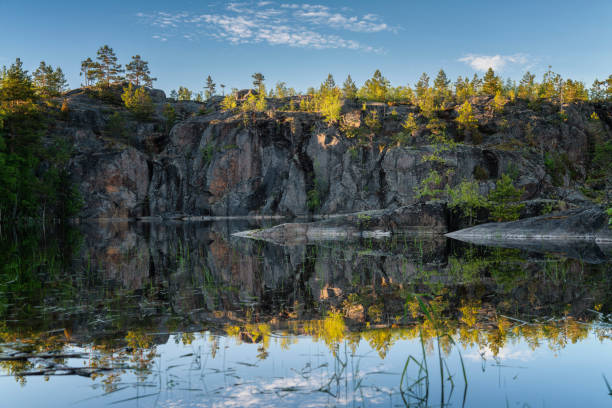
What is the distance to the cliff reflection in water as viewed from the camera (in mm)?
4176

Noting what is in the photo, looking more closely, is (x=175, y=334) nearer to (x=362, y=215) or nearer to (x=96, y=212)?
(x=362, y=215)

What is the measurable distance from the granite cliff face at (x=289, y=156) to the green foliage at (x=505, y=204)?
39704 millimetres

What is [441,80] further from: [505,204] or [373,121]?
[505,204]

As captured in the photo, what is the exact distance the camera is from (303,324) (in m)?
6.18

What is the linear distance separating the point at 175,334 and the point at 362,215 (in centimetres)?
2176

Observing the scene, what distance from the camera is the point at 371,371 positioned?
432cm

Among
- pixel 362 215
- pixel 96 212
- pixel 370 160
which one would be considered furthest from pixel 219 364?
pixel 96 212

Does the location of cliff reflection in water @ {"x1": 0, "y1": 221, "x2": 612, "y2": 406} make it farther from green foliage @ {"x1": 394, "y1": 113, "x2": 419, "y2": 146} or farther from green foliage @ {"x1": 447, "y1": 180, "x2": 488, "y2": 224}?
green foliage @ {"x1": 394, "y1": 113, "x2": 419, "y2": 146}

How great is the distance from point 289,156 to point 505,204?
6024 centimetres

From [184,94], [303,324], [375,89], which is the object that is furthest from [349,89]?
[303,324]

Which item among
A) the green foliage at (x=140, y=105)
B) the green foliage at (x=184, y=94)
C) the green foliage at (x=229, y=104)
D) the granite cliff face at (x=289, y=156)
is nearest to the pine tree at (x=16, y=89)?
the granite cliff face at (x=289, y=156)

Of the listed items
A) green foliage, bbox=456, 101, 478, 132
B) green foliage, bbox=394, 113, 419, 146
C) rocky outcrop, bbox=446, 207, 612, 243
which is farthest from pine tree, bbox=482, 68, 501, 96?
rocky outcrop, bbox=446, 207, 612, 243

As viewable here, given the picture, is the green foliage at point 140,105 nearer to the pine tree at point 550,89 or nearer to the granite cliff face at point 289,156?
the granite cliff face at point 289,156

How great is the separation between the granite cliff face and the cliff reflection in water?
193 ft
